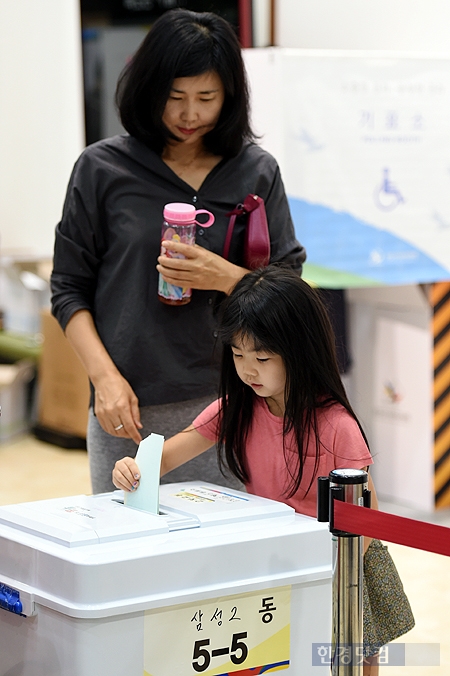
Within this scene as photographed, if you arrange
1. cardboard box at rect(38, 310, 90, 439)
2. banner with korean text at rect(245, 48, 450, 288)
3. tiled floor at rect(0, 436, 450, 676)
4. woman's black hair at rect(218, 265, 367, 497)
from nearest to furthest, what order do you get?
woman's black hair at rect(218, 265, 367, 497)
tiled floor at rect(0, 436, 450, 676)
banner with korean text at rect(245, 48, 450, 288)
cardboard box at rect(38, 310, 90, 439)

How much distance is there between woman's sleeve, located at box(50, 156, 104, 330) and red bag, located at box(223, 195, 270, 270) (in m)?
0.27

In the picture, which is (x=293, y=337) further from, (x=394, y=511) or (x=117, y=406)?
(x=394, y=511)

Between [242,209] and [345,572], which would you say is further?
[242,209]

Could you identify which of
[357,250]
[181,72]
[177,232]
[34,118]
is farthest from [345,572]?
[34,118]

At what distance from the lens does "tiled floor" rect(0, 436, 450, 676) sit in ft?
9.50

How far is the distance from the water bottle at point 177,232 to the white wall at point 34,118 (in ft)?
7.05

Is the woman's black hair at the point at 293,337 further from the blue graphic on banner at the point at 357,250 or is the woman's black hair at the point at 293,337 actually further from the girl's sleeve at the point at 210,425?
the blue graphic on banner at the point at 357,250

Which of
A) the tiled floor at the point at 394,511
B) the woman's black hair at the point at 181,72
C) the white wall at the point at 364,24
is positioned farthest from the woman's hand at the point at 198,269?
the white wall at the point at 364,24

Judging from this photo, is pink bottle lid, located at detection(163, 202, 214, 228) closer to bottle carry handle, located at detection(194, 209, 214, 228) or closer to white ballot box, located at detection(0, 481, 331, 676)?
bottle carry handle, located at detection(194, 209, 214, 228)

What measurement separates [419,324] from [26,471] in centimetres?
210

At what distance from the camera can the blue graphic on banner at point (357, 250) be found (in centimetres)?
372

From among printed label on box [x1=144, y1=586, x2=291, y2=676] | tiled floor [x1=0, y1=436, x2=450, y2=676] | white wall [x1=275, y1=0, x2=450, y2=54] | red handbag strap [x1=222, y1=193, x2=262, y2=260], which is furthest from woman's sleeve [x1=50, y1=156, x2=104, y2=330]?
white wall [x1=275, y1=0, x2=450, y2=54]

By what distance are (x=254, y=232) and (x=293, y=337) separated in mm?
315

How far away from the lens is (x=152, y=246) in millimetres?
1924
